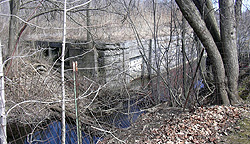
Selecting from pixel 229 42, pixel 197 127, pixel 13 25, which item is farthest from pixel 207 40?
pixel 13 25

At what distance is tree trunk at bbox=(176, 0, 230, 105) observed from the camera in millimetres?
4422

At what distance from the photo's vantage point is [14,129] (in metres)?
6.61

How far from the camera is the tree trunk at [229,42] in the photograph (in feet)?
16.1

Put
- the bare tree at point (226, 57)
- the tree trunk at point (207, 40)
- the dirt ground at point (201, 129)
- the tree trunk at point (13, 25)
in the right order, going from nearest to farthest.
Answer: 1. the dirt ground at point (201, 129)
2. the tree trunk at point (207, 40)
3. the bare tree at point (226, 57)
4. the tree trunk at point (13, 25)

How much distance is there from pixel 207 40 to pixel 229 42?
68cm

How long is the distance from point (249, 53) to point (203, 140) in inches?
210

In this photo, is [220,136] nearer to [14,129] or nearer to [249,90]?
[249,90]

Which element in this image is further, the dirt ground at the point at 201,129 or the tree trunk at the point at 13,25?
the tree trunk at the point at 13,25

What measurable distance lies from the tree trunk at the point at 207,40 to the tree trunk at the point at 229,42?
173mm

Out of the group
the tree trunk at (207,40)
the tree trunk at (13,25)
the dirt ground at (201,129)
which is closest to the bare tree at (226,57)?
the tree trunk at (207,40)

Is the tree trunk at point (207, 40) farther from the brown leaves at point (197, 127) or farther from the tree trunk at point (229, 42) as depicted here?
the brown leaves at point (197, 127)

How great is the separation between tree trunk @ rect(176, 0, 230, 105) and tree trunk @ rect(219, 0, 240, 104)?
0.17m

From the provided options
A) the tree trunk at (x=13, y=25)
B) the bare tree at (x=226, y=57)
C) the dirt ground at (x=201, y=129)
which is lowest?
the dirt ground at (x=201, y=129)

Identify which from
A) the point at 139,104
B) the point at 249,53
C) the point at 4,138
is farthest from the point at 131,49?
the point at 4,138
